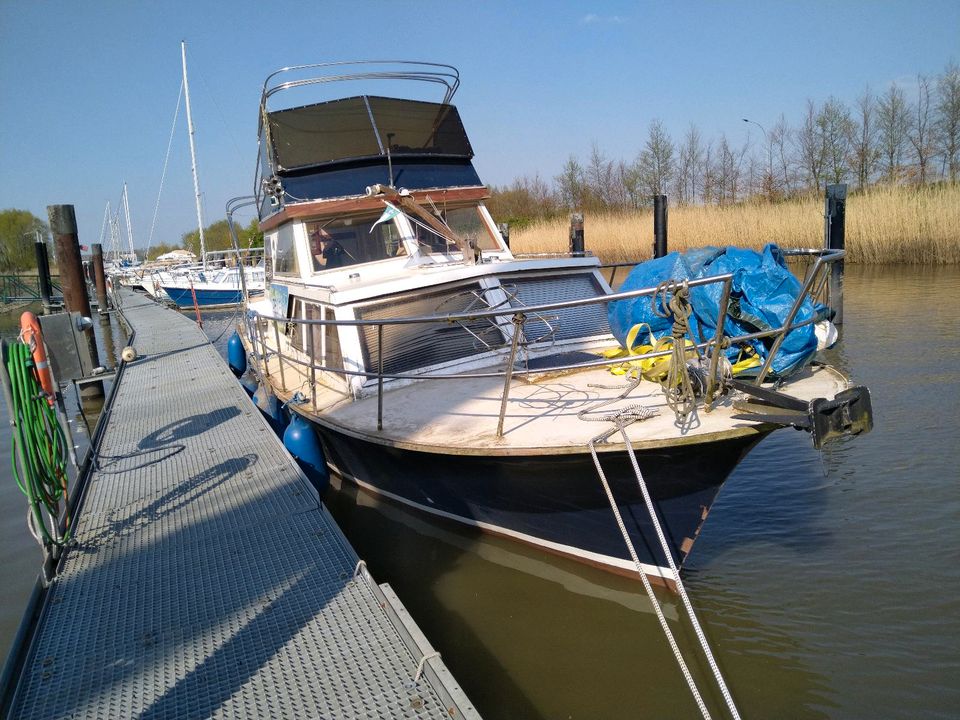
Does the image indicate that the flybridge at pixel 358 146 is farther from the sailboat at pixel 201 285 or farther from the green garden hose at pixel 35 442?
the sailboat at pixel 201 285

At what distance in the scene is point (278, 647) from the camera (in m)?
3.09

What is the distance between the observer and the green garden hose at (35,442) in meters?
3.94

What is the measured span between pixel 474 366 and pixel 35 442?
3.24m

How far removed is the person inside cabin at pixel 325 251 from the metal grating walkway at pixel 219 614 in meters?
2.34

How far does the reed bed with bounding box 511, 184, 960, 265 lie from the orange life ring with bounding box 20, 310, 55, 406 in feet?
52.0

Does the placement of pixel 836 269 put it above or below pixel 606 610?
above

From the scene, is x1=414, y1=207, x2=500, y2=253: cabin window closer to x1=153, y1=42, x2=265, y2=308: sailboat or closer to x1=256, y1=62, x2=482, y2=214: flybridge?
x1=256, y1=62, x2=482, y2=214: flybridge

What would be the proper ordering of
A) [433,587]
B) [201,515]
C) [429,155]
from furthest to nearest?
[429,155] → [433,587] → [201,515]

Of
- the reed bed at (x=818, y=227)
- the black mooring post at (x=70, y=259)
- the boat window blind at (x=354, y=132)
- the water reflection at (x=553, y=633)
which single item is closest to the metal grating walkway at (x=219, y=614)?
the water reflection at (x=553, y=633)

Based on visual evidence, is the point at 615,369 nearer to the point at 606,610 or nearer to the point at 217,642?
the point at 606,610

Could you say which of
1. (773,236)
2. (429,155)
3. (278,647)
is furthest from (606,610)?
(773,236)

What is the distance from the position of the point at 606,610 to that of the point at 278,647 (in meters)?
2.33

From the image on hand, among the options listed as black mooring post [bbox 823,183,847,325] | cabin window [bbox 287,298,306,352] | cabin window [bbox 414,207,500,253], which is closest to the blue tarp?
cabin window [bbox 414,207,500,253]

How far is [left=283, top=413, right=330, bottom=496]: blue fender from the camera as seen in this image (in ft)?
19.4
